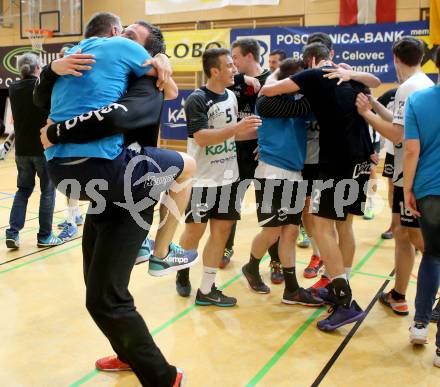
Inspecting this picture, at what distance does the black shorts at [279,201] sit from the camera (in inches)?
146

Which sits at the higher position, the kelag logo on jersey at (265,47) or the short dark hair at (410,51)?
the kelag logo on jersey at (265,47)

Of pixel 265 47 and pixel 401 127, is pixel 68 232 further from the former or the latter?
pixel 265 47

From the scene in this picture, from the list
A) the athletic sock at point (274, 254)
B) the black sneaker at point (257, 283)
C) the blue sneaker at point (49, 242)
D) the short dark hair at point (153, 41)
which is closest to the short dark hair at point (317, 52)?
the short dark hair at point (153, 41)

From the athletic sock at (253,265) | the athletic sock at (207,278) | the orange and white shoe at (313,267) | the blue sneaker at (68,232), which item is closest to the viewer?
the athletic sock at (207,278)

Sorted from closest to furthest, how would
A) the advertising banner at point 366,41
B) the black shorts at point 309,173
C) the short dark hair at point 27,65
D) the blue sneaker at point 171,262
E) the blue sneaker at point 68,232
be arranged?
the blue sneaker at point 171,262
the black shorts at point 309,173
the short dark hair at point 27,65
the blue sneaker at point 68,232
the advertising banner at point 366,41

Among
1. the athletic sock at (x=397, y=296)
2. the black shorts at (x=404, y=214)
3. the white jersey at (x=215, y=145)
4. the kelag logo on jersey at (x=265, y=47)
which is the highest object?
the kelag logo on jersey at (x=265, y=47)

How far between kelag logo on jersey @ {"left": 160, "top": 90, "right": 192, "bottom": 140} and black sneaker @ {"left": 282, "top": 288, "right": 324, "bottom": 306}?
7962mm

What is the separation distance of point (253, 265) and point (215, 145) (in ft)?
3.74

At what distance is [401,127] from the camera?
3.27 meters

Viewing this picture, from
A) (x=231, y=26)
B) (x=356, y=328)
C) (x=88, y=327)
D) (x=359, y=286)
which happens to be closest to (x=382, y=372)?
(x=356, y=328)

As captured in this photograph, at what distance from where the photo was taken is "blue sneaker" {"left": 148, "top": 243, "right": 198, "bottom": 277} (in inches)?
99.7

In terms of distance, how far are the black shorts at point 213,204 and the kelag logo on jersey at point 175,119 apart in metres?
7.82

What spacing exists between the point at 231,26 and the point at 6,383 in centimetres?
969

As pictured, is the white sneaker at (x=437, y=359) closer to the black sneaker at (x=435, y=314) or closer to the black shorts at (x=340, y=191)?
the black sneaker at (x=435, y=314)
